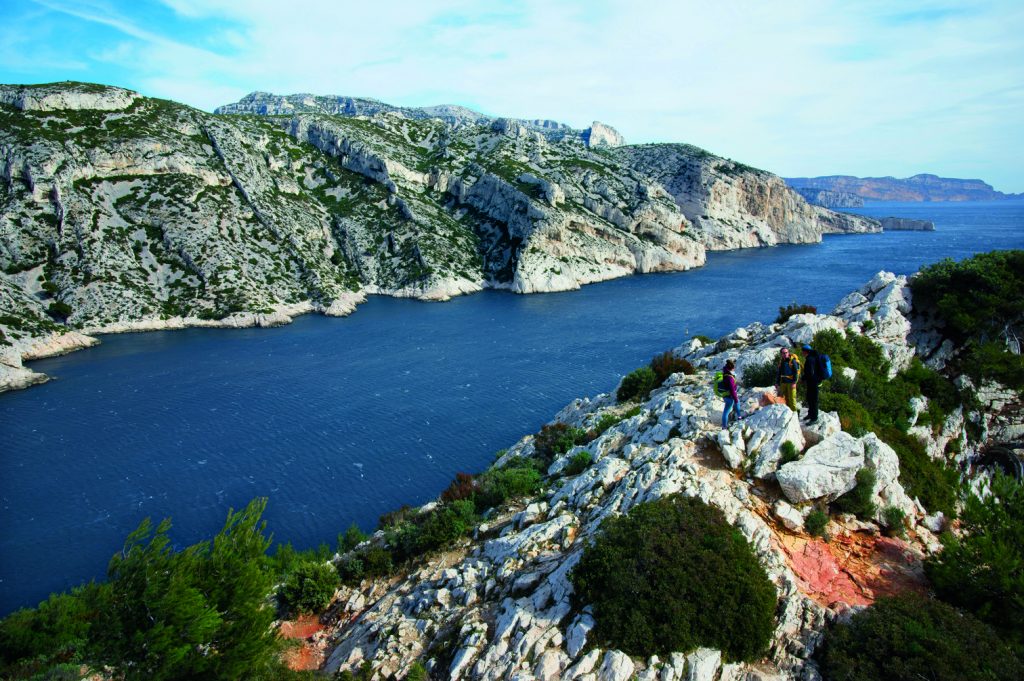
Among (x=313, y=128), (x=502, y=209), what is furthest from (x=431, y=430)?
(x=313, y=128)

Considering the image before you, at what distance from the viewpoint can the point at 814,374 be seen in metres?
15.1

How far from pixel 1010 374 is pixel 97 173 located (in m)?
107

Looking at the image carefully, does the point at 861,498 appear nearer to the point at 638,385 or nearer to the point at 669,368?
the point at 669,368

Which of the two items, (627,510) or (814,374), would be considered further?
(814,374)

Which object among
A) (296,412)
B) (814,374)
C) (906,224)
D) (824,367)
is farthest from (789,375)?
(906,224)

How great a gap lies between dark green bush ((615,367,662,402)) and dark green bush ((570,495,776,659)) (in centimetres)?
1465

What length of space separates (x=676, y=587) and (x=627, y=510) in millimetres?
3018

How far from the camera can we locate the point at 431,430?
3959 centimetres

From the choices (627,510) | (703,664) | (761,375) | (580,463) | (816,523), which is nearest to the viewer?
(703,664)

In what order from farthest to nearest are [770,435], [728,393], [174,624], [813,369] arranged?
[728,393] < [813,369] < [770,435] < [174,624]

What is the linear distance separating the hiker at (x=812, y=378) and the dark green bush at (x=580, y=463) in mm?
7252

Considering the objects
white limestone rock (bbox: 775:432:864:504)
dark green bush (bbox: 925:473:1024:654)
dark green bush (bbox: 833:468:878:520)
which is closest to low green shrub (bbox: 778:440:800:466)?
white limestone rock (bbox: 775:432:864:504)

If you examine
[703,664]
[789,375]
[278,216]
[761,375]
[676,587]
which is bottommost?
[703,664]

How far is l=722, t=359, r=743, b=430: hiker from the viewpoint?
50.7 ft
